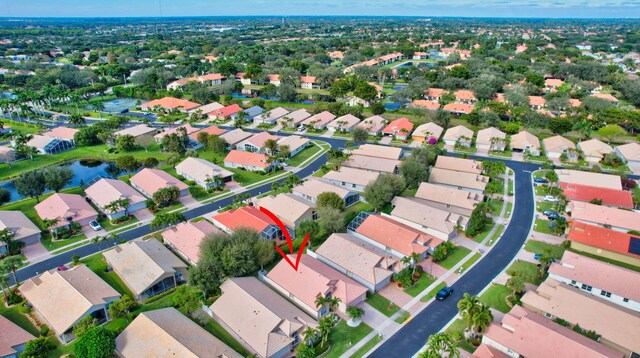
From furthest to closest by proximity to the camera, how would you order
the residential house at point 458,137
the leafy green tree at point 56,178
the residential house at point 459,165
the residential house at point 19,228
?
the residential house at point 458,137, the residential house at point 459,165, the leafy green tree at point 56,178, the residential house at point 19,228

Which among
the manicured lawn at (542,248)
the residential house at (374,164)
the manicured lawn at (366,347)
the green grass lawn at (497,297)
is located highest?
the residential house at (374,164)

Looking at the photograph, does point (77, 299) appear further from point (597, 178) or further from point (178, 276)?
point (597, 178)

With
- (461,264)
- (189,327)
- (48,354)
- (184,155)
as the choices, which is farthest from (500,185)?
(48,354)

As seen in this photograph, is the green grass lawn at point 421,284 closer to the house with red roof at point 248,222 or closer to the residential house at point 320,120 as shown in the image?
the house with red roof at point 248,222

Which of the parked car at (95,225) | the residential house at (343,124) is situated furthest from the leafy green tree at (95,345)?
the residential house at (343,124)

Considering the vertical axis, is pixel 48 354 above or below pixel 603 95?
below

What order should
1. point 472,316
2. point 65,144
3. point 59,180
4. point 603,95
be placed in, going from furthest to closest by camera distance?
point 603,95 → point 65,144 → point 59,180 → point 472,316

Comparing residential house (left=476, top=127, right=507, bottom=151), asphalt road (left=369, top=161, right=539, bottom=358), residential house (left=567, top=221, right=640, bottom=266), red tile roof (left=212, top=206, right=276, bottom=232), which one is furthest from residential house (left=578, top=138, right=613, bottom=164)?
red tile roof (left=212, top=206, right=276, bottom=232)
